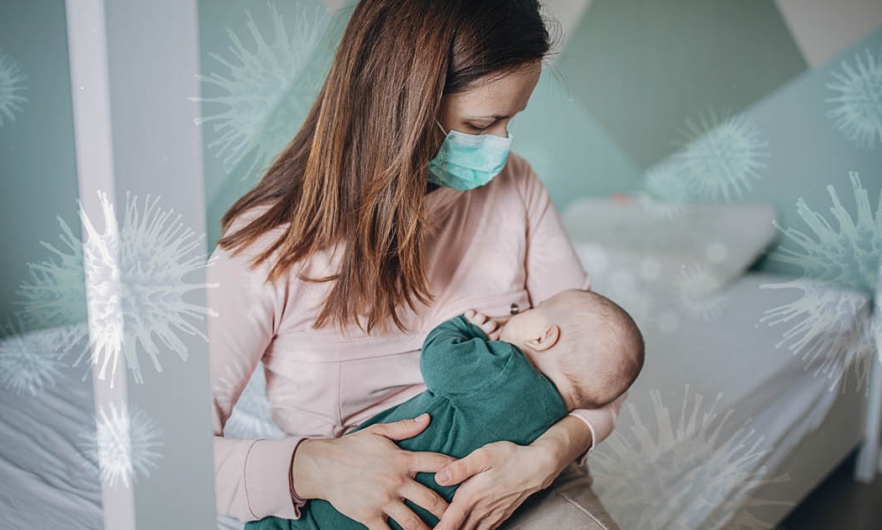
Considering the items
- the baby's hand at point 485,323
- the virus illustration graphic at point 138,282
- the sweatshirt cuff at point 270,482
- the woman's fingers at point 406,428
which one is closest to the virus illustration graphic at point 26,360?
the virus illustration graphic at point 138,282

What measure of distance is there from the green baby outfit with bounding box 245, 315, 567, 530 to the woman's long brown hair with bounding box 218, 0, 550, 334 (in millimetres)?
143

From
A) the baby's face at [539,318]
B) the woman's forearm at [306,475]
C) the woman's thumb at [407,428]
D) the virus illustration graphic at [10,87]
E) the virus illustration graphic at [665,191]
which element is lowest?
the woman's forearm at [306,475]

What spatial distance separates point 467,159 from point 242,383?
0.41m

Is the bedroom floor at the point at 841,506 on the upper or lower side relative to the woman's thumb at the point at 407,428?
lower

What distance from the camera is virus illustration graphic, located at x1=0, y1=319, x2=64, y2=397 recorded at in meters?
0.91

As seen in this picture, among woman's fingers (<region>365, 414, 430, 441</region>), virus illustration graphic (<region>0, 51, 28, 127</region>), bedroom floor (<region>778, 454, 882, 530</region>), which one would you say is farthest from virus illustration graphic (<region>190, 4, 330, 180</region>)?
→ bedroom floor (<region>778, 454, 882, 530</region>)

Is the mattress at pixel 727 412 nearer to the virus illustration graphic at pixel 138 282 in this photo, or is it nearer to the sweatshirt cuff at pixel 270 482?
the sweatshirt cuff at pixel 270 482

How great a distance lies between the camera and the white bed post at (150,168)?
667 millimetres

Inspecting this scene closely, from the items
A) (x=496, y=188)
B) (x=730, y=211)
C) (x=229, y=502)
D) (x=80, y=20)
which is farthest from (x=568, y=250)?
(x=80, y=20)

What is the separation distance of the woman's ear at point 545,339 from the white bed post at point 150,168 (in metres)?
0.42

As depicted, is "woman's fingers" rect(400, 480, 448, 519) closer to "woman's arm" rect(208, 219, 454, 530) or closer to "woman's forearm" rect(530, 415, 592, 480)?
"woman's arm" rect(208, 219, 454, 530)

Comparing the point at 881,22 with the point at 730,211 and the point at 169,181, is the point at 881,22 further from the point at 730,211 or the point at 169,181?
the point at 169,181
